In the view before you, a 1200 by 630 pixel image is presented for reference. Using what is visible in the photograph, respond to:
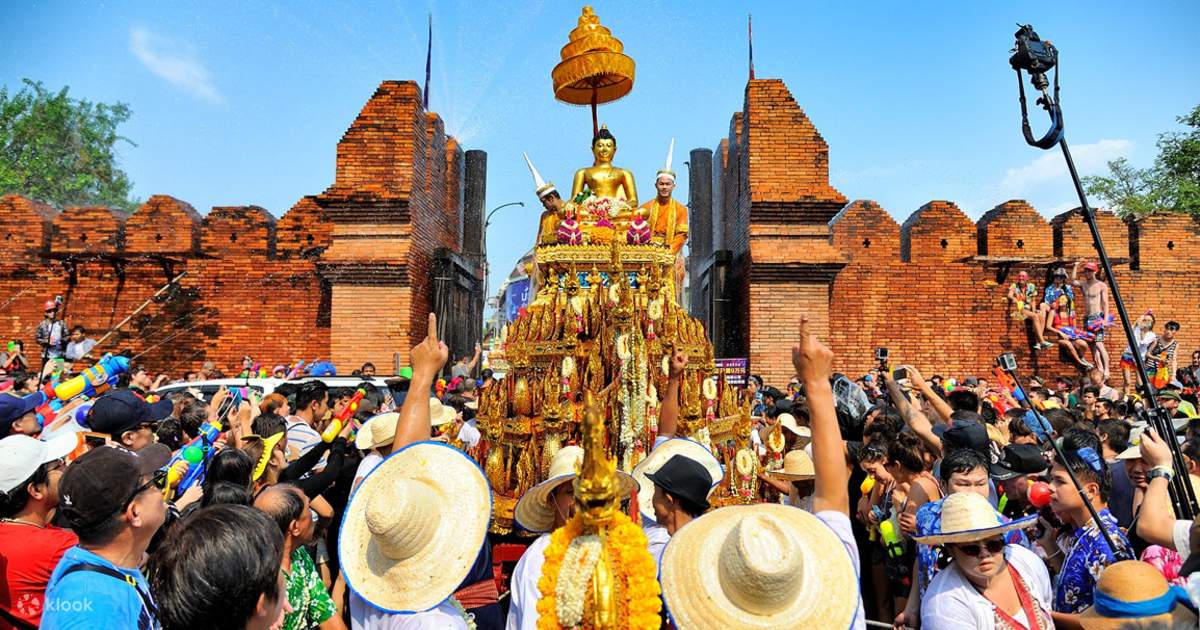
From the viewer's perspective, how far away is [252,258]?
1326cm

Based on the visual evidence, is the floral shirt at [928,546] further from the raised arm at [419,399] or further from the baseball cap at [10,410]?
the baseball cap at [10,410]

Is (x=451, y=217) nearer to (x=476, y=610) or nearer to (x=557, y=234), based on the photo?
(x=557, y=234)

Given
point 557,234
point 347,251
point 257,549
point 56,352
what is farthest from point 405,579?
point 56,352

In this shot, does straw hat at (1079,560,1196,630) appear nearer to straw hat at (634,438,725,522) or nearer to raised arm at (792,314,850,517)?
raised arm at (792,314,850,517)

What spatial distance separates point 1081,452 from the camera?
142 inches

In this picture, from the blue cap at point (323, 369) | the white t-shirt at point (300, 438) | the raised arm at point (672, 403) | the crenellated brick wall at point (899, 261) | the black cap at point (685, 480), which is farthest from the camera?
the crenellated brick wall at point (899, 261)

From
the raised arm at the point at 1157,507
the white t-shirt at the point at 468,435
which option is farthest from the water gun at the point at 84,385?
the raised arm at the point at 1157,507

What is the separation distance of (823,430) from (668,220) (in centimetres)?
686

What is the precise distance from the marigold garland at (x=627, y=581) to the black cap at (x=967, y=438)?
8.49 ft

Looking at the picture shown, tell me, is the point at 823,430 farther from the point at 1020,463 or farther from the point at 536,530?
the point at 1020,463

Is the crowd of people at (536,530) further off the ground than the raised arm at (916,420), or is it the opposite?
the raised arm at (916,420)

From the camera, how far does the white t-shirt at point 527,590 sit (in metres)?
2.45

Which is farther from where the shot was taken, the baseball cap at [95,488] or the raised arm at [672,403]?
the raised arm at [672,403]

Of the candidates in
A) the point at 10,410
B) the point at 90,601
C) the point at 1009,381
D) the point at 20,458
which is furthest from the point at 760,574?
the point at 1009,381
